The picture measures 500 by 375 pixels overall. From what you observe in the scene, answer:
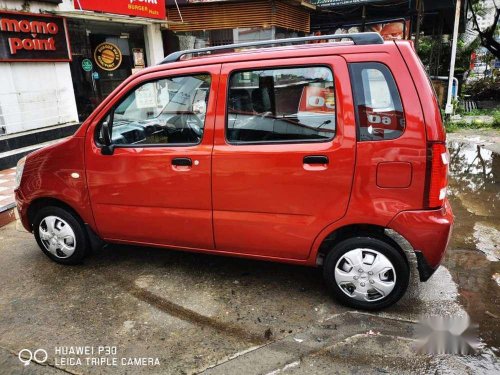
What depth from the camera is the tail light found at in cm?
262

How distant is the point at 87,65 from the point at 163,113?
7.97 meters

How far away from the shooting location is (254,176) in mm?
2998

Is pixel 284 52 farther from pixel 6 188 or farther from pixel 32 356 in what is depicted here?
pixel 6 188

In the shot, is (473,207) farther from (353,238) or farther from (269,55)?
(269,55)

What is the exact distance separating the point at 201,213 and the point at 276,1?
897cm

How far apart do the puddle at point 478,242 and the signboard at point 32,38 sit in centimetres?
835

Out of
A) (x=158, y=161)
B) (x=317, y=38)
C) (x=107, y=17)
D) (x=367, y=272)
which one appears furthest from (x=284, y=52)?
(x=107, y=17)

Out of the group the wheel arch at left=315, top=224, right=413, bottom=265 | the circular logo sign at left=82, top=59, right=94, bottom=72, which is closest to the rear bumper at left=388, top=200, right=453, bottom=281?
the wheel arch at left=315, top=224, right=413, bottom=265

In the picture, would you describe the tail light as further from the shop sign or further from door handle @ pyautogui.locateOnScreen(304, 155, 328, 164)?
the shop sign

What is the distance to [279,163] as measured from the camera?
2.91 m

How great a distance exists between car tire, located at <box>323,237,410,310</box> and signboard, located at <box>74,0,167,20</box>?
8.72 metres

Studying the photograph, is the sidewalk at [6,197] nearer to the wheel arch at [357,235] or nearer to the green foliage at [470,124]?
the wheel arch at [357,235]

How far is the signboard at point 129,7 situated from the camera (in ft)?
30.1

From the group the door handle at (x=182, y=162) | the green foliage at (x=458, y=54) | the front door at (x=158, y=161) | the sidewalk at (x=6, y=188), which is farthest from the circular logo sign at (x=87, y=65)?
the green foliage at (x=458, y=54)
